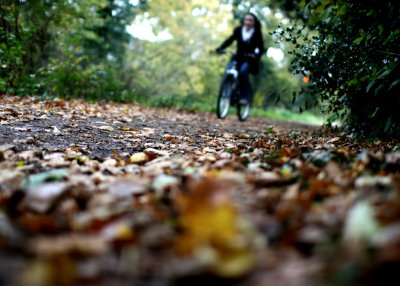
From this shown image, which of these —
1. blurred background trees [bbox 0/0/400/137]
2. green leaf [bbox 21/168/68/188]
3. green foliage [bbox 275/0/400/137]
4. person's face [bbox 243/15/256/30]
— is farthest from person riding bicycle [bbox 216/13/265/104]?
green leaf [bbox 21/168/68/188]

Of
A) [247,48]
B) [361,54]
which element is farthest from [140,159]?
[247,48]

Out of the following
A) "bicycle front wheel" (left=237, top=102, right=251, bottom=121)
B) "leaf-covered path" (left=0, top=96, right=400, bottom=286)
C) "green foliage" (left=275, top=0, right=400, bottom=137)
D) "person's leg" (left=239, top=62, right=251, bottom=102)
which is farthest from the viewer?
"bicycle front wheel" (left=237, top=102, right=251, bottom=121)

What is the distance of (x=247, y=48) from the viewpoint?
6984mm

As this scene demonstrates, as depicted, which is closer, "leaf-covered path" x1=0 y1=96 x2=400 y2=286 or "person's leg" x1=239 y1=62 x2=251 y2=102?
"leaf-covered path" x1=0 y1=96 x2=400 y2=286

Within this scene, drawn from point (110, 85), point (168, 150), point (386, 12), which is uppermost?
point (386, 12)

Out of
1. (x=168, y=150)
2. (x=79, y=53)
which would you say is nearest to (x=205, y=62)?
(x=79, y=53)

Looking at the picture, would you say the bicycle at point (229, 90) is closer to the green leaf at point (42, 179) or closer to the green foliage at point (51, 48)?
the green foliage at point (51, 48)

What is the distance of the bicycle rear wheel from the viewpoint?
21.9 ft

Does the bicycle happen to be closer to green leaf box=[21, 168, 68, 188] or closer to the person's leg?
the person's leg

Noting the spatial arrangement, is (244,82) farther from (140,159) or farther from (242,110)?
(140,159)

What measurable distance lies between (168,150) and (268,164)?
1.04 meters

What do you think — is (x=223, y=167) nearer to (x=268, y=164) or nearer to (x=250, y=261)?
(x=268, y=164)

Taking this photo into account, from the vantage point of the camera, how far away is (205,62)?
554 inches

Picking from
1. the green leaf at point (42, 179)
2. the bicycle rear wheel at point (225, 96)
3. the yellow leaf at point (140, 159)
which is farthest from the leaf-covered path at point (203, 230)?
the bicycle rear wheel at point (225, 96)
